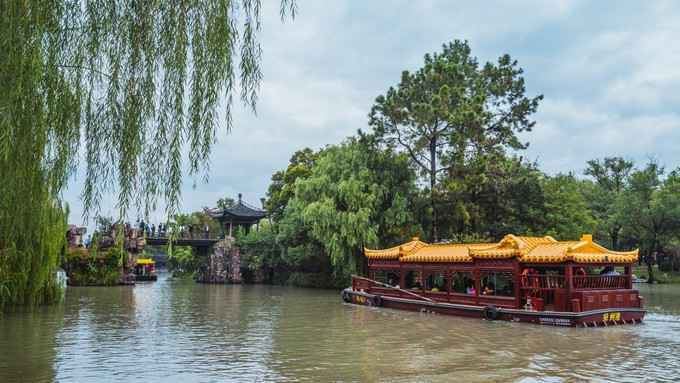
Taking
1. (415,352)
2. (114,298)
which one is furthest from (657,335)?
(114,298)

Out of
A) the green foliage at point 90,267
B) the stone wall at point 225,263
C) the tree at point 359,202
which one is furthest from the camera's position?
the stone wall at point 225,263

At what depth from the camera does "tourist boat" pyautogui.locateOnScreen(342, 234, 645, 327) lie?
16203 millimetres

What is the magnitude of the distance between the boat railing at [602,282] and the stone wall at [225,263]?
33227 millimetres

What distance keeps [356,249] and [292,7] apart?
1019 inches

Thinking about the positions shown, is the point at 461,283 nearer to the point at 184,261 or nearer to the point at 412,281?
the point at 412,281

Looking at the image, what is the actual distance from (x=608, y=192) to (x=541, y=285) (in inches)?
1582

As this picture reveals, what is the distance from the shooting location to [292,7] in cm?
693

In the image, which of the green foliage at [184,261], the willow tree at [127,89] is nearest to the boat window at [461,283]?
the willow tree at [127,89]

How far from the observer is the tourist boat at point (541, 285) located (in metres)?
16.2

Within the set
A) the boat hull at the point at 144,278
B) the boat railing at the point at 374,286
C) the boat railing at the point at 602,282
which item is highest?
the boat railing at the point at 602,282

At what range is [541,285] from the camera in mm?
17141

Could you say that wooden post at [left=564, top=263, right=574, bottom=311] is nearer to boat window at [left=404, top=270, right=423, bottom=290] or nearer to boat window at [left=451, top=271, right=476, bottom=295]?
boat window at [left=451, top=271, right=476, bottom=295]

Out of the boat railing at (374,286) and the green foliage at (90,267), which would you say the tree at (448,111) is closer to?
the boat railing at (374,286)

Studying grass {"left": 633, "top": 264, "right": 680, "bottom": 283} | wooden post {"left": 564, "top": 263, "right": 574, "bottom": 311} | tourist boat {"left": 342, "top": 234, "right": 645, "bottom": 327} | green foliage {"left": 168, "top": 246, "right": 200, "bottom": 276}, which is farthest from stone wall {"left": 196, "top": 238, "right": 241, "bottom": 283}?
wooden post {"left": 564, "top": 263, "right": 574, "bottom": 311}
